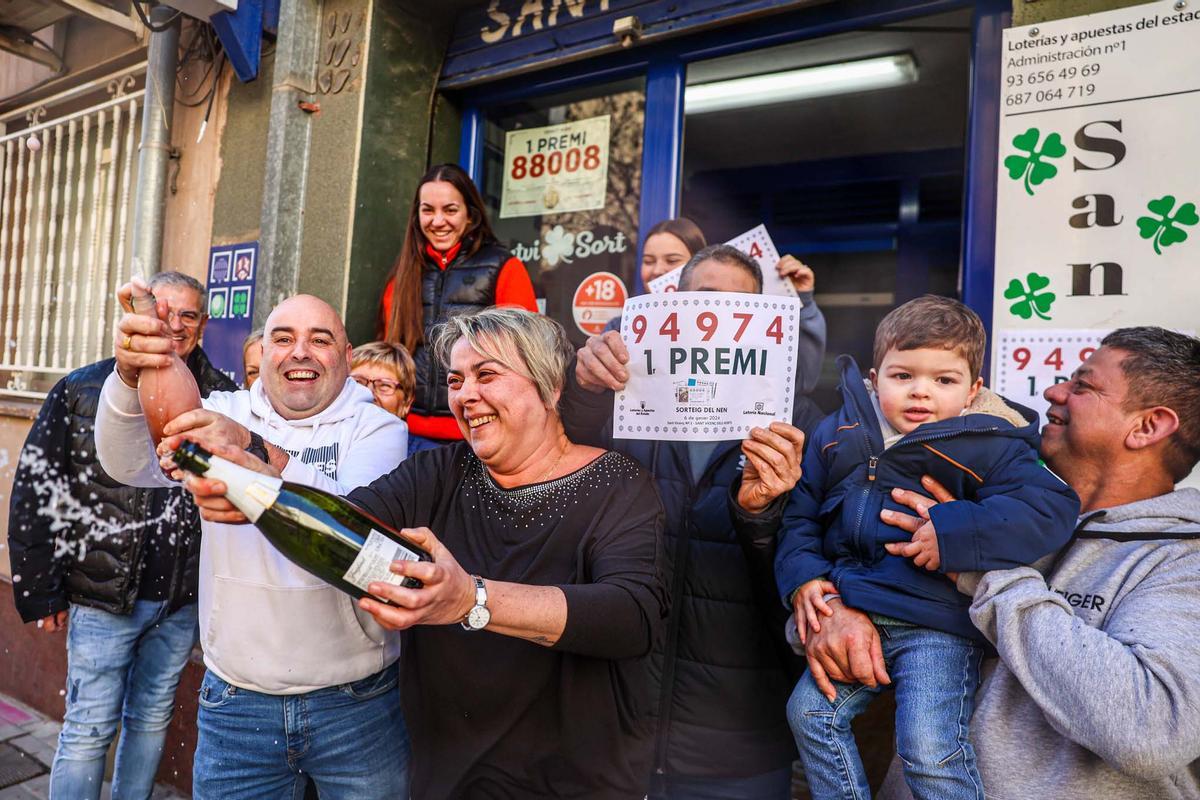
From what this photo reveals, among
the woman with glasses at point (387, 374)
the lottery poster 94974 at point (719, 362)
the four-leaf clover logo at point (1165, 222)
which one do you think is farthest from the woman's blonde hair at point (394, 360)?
the four-leaf clover logo at point (1165, 222)

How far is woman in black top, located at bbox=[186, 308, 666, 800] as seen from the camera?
1751 millimetres

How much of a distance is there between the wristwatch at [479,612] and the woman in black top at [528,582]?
144 mm

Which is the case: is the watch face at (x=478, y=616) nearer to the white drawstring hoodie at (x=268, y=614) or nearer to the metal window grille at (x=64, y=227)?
the white drawstring hoodie at (x=268, y=614)

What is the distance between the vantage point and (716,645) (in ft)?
7.07

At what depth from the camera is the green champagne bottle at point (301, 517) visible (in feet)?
4.71

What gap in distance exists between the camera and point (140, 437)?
192 centimetres

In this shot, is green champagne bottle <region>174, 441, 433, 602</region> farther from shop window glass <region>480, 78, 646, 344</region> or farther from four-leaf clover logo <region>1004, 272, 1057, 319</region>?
shop window glass <region>480, 78, 646, 344</region>

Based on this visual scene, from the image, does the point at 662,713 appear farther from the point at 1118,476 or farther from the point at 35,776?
the point at 35,776

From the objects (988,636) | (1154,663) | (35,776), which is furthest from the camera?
(35,776)

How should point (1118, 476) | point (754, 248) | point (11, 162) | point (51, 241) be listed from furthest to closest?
point (11, 162) → point (51, 241) → point (754, 248) → point (1118, 476)

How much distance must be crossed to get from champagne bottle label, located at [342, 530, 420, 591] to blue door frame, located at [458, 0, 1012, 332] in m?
2.34

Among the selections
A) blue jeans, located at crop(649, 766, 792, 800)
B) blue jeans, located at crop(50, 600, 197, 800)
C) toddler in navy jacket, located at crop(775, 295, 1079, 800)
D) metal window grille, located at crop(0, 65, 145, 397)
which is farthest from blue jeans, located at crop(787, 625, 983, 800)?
metal window grille, located at crop(0, 65, 145, 397)

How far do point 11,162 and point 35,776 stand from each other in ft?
16.4

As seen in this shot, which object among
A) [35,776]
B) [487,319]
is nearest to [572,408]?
[487,319]
